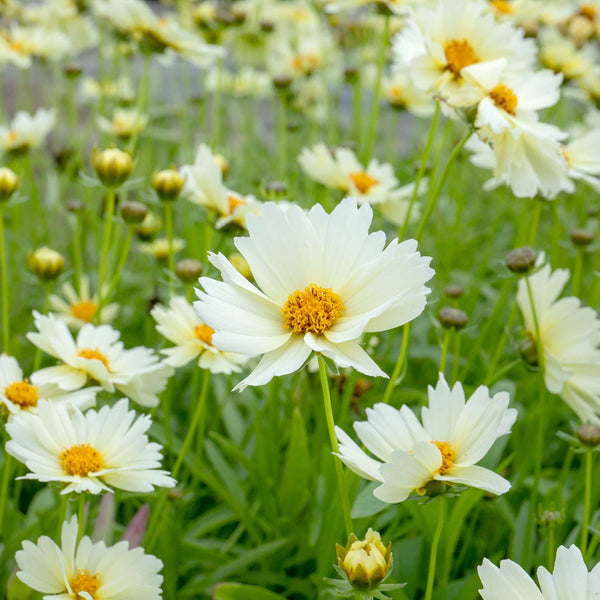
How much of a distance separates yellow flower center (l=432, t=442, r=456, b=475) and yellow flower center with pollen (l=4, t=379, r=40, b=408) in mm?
358

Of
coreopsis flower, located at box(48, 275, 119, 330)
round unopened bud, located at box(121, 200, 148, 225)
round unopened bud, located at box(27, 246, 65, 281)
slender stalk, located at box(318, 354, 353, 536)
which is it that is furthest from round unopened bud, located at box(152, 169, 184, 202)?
slender stalk, located at box(318, 354, 353, 536)

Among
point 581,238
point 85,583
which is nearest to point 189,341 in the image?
point 85,583

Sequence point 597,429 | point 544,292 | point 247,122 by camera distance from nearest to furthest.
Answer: point 597,429 → point 544,292 → point 247,122

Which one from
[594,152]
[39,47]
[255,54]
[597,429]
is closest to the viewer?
[597,429]

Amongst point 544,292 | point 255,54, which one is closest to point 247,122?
point 255,54

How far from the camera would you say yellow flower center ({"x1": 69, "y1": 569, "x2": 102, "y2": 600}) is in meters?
0.65

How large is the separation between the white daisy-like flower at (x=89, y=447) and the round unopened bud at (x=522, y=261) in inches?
15.2

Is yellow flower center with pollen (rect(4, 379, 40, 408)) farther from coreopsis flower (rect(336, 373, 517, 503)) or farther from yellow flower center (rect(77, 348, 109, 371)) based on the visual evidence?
coreopsis flower (rect(336, 373, 517, 503))

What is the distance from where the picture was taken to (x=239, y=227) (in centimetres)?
98

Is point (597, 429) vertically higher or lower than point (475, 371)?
lower

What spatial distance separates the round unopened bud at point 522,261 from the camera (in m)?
0.84

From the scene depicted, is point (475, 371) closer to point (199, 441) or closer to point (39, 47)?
point (199, 441)

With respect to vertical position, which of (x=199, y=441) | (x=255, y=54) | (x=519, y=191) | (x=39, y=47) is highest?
(x=255, y=54)

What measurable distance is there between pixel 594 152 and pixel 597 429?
0.39 m
